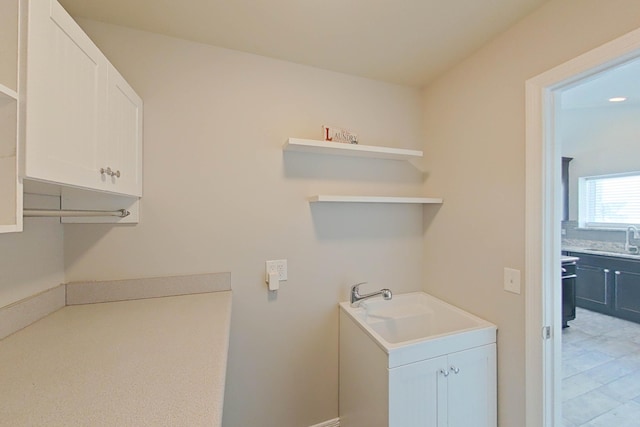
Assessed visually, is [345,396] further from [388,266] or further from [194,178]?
[194,178]

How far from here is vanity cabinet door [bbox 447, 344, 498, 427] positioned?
4.55 ft

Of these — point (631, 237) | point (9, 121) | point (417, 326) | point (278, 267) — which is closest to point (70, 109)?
point (9, 121)

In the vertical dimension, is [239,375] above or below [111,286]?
below

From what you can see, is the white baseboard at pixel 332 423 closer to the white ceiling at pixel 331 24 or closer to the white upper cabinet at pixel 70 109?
the white upper cabinet at pixel 70 109

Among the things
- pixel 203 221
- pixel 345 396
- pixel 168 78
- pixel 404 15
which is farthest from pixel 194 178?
pixel 345 396

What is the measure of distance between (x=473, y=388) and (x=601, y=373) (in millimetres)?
2046

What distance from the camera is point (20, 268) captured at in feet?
3.66

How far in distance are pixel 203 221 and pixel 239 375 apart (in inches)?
38.0

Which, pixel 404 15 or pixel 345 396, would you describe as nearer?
pixel 404 15

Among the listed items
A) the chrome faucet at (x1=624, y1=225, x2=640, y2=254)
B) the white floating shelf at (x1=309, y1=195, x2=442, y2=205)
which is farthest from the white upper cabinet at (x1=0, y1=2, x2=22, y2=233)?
the chrome faucet at (x1=624, y1=225, x2=640, y2=254)

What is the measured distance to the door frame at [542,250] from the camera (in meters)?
1.26

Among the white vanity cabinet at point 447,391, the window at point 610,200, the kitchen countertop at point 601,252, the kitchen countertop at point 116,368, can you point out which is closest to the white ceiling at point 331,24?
the kitchen countertop at point 116,368

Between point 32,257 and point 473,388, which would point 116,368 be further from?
point 473,388

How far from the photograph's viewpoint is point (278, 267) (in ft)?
5.57
